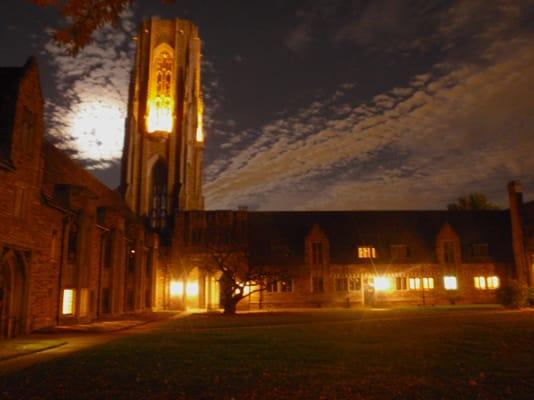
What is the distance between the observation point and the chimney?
4741cm

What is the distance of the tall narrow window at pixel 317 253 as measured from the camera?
51550 mm

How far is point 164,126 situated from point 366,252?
1311 inches

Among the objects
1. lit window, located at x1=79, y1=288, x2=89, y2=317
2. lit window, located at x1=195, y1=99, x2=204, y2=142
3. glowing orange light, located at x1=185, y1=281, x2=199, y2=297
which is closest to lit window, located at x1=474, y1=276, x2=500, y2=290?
glowing orange light, located at x1=185, y1=281, x2=199, y2=297

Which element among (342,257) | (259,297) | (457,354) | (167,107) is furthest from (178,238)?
(457,354)

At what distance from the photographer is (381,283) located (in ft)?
165

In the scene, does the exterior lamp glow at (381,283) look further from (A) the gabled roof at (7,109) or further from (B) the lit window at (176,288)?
(A) the gabled roof at (7,109)

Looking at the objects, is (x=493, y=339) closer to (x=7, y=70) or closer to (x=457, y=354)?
(x=457, y=354)

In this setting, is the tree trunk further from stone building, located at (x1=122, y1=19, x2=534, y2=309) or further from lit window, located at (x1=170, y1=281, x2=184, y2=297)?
lit window, located at (x1=170, y1=281, x2=184, y2=297)

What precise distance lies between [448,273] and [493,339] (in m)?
34.3

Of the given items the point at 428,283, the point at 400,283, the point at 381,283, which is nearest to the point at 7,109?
the point at 381,283

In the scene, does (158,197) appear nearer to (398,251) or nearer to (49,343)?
(398,251)

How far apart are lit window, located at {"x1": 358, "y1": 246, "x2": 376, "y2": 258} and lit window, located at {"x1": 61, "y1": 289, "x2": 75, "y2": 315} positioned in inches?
1182

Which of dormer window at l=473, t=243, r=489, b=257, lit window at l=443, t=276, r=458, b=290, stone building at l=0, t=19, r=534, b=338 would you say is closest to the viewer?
stone building at l=0, t=19, r=534, b=338

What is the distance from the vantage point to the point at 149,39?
7300 cm
